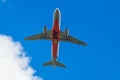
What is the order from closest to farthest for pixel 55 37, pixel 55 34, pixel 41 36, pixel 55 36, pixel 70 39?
pixel 55 34 < pixel 55 36 < pixel 55 37 < pixel 41 36 < pixel 70 39

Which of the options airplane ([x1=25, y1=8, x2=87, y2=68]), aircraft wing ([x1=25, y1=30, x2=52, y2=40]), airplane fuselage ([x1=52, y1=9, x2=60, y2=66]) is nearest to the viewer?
airplane fuselage ([x1=52, y1=9, x2=60, y2=66])

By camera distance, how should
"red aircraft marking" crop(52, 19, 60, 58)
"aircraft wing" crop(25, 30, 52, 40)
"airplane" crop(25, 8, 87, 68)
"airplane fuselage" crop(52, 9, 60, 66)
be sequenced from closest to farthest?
"airplane fuselage" crop(52, 9, 60, 66) < "airplane" crop(25, 8, 87, 68) < "red aircraft marking" crop(52, 19, 60, 58) < "aircraft wing" crop(25, 30, 52, 40)

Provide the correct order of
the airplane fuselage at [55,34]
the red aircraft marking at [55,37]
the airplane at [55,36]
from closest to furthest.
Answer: the airplane fuselage at [55,34] < the airplane at [55,36] < the red aircraft marking at [55,37]

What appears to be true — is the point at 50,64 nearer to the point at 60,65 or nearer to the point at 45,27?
the point at 60,65

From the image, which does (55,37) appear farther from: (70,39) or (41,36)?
(70,39)

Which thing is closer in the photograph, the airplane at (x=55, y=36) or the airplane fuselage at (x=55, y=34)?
the airplane fuselage at (x=55, y=34)

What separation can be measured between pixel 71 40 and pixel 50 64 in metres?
13.0

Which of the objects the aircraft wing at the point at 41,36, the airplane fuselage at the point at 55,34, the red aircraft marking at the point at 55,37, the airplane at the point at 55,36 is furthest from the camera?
the aircraft wing at the point at 41,36

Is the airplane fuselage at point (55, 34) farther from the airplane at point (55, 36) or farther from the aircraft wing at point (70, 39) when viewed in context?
the aircraft wing at point (70, 39)

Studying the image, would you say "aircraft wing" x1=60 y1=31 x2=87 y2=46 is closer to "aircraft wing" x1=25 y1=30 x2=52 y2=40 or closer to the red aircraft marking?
→ the red aircraft marking

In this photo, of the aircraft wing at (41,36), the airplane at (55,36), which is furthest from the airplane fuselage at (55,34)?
the aircraft wing at (41,36)

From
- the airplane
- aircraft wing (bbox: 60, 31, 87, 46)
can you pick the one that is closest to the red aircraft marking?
the airplane

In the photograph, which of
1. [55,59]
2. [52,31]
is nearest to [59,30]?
[52,31]

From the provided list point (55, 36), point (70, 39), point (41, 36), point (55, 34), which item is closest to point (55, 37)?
point (55, 36)
